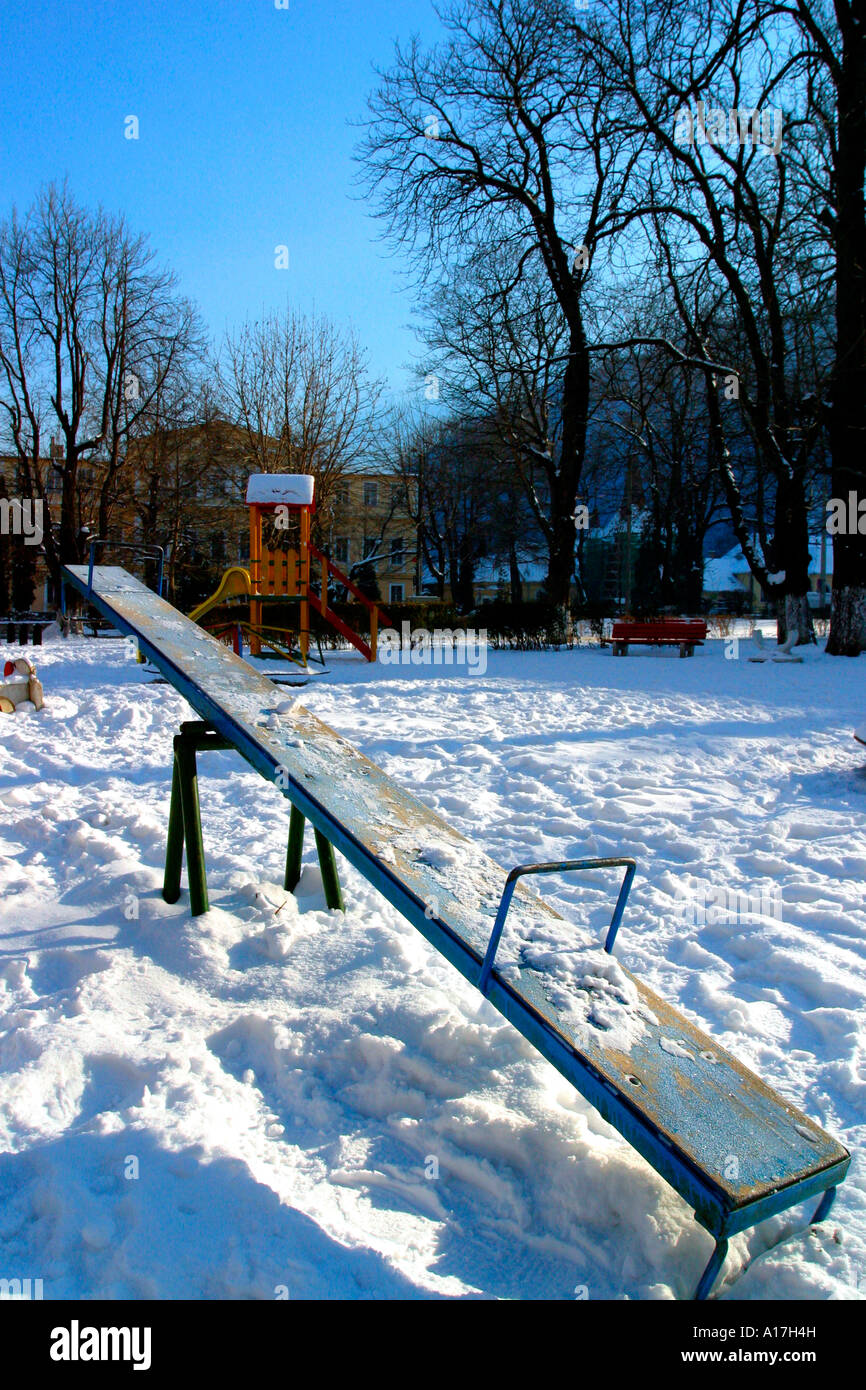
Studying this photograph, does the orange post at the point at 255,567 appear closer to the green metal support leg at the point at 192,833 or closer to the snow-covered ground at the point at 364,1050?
the snow-covered ground at the point at 364,1050

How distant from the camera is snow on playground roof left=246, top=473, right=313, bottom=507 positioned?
14.4 metres

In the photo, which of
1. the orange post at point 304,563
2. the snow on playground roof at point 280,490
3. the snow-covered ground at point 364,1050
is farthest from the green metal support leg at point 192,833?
the snow on playground roof at point 280,490

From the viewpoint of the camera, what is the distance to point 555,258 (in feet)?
66.9

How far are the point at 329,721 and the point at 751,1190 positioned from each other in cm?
727

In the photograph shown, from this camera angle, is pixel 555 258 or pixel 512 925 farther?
pixel 555 258

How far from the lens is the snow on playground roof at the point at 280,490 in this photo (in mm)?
14362

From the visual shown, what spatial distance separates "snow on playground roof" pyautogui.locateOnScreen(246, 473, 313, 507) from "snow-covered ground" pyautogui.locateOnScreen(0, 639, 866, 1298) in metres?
8.66

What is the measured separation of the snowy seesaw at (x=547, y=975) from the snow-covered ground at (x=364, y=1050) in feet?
0.91

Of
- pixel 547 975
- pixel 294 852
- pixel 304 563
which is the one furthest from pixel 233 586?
pixel 547 975

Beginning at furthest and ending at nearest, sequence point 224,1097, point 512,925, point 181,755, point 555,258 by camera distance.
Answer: point 555,258 → point 181,755 → point 512,925 → point 224,1097

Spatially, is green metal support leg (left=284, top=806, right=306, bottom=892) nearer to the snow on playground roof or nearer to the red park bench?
the snow on playground roof

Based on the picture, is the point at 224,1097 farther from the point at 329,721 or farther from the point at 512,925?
the point at 329,721
